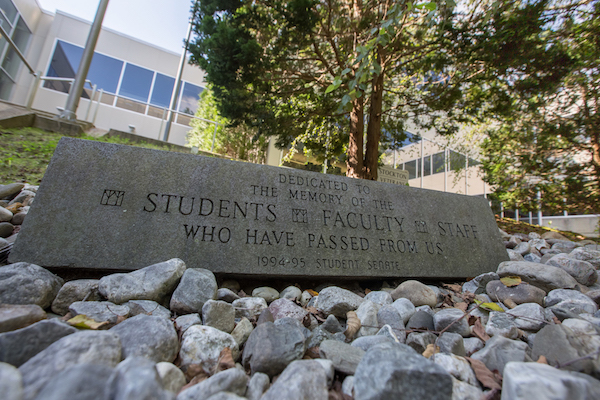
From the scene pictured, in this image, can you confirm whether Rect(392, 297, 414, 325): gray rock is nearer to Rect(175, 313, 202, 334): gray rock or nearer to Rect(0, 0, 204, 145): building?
Rect(175, 313, 202, 334): gray rock

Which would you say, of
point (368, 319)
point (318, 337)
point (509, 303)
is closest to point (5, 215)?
point (318, 337)

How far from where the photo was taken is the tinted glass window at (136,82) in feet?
45.8

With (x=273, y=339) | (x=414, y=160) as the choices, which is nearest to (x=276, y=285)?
(x=273, y=339)

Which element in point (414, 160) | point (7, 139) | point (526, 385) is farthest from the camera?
point (414, 160)

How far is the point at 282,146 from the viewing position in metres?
5.63

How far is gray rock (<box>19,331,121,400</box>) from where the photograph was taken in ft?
2.95

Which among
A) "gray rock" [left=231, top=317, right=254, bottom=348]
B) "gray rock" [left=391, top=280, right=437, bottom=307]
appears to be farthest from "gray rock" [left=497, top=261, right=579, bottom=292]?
"gray rock" [left=231, top=317, right=254, bottom=348]

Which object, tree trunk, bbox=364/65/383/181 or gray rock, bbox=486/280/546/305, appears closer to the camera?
gray rock, bbox=486/280/546/305

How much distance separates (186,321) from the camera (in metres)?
1.54

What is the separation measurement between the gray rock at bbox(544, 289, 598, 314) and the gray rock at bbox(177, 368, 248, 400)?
6.71 ft

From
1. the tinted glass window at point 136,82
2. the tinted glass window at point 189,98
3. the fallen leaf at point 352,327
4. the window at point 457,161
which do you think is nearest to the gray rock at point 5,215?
the fallen leaf at point 352,327

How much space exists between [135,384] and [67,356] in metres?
0.35

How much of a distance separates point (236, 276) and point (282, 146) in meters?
3.79

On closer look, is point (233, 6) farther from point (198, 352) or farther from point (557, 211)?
point (557, 211)
